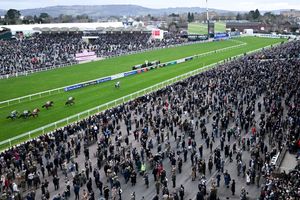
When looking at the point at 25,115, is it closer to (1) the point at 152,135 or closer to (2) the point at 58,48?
(1) the point at 152,135

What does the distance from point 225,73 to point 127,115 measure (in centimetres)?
1776

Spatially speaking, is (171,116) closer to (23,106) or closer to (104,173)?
(104,173)

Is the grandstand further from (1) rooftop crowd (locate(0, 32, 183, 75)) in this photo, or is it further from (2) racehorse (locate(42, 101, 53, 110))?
(1) rooftop crowd (locate(0, 32, 183, 75))

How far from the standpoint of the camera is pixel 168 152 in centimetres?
2164

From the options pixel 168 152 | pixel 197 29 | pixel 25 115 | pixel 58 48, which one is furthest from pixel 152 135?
pixel 197 29

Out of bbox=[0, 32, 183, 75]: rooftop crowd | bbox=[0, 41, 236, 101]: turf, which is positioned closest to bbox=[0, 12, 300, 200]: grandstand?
bbox=[0, 41, 236, 101]: turf

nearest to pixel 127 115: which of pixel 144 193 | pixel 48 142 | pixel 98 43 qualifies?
pixel 48 142

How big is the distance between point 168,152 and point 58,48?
56.0m

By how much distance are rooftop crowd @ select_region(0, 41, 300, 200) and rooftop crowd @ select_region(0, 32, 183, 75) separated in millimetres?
29752

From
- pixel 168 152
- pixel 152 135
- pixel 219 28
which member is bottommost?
pixel 152 135

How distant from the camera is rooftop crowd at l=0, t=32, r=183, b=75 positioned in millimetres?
58188

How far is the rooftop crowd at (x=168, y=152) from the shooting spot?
684 inches

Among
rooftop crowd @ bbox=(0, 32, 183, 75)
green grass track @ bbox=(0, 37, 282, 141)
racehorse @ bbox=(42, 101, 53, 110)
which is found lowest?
green grass track @ bbox=(0, 37, 282, 141)

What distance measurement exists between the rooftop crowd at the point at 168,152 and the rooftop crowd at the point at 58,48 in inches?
1171
